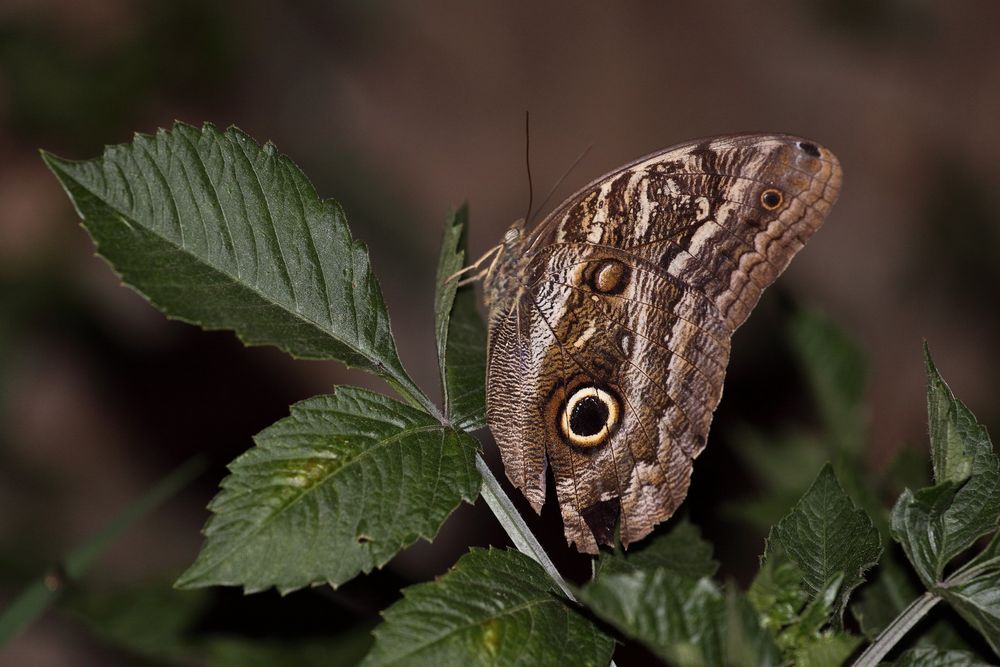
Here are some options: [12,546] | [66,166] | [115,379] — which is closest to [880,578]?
[66,166]

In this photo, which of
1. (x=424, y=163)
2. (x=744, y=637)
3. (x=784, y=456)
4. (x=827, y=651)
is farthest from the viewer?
(x=424, y=163)

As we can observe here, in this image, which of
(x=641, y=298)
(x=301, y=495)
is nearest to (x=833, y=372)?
(x=641, y=298)

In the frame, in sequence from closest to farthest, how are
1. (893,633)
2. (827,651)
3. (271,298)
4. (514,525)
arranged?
1. (827,651)
2. (893,633)
3. (514,525)
4. (271,298)

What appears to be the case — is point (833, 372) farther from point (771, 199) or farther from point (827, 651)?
point (827, 651)

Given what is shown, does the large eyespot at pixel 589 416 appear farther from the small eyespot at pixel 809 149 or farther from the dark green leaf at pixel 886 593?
the small eyespot at pixel 809 149

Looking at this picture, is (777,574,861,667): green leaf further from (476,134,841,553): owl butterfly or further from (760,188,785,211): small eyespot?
(760,188,785,211): small eyespot

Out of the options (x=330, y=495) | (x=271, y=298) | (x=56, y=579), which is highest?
(x=271, y=298)

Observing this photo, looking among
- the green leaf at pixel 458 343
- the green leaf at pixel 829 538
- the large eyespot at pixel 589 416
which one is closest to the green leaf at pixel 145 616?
the green leaf at pixel 458 343
